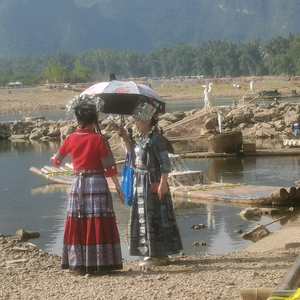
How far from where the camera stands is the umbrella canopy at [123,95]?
6.64 m

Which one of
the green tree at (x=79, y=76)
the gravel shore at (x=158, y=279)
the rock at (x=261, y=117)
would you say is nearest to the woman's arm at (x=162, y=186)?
the gravel shore at (x=158, y=279)

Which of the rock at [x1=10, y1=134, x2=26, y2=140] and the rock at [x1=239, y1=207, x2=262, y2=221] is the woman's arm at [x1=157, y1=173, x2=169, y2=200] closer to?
the rock at [x1=239, y1=207, x2=262, y2=221]

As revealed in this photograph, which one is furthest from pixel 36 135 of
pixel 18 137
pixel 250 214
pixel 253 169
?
pixel 250 214

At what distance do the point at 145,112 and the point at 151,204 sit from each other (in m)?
0.82

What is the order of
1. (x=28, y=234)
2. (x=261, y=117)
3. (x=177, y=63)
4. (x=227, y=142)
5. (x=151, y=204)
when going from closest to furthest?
(x=151, y=204) → (x=28, y=234) → (x=227, y=142) → (x=261, y=117) → (x=177, y=63)

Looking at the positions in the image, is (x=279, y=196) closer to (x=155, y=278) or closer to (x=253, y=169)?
(x=155, y=278)

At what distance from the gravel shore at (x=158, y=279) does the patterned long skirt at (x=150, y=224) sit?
177 mm

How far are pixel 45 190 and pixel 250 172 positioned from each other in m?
4.49

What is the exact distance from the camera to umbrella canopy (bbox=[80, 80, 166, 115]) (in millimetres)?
6645

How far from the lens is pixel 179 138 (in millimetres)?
23328

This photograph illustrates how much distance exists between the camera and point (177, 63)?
447ft

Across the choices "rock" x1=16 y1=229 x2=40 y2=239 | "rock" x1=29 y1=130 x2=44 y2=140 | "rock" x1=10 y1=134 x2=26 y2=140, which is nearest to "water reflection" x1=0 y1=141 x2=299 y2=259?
"rock" x1=16 y1=229 x2=40 y2=239

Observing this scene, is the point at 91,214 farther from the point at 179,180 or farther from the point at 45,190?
the point at 45,190

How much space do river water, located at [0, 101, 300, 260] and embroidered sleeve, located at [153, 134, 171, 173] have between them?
2.16m
